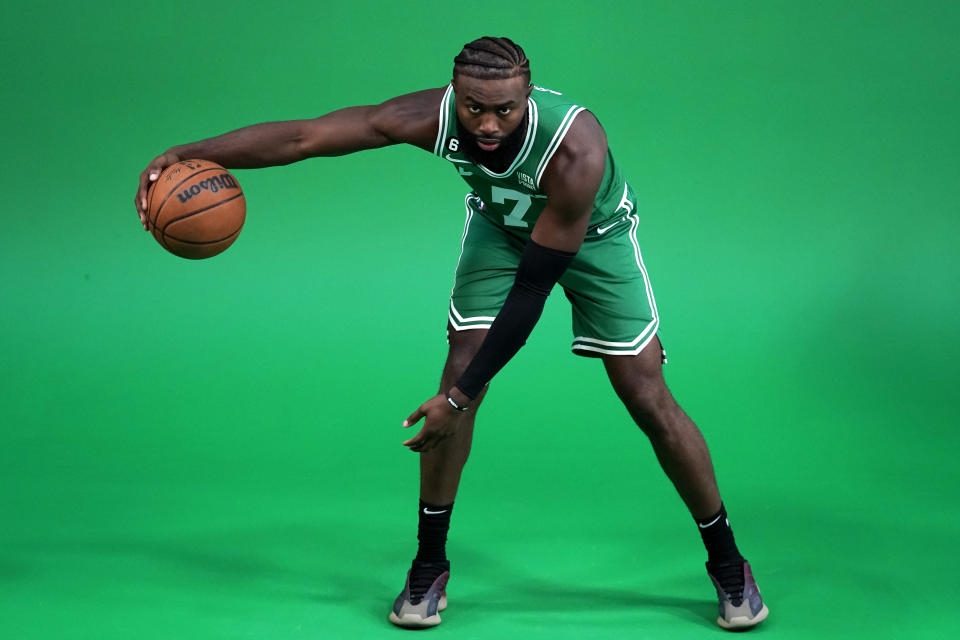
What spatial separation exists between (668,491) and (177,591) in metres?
2.19

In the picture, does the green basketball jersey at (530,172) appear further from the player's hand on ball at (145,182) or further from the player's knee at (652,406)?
the player's hand on ball at (145,182)

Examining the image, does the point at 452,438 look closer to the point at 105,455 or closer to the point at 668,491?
the point at 668,491

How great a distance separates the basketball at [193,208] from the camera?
4051mm

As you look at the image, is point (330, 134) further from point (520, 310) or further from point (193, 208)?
point (520, 310)

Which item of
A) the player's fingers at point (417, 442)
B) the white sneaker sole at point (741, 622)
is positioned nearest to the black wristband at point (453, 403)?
the player's fingers at point (417, 442)

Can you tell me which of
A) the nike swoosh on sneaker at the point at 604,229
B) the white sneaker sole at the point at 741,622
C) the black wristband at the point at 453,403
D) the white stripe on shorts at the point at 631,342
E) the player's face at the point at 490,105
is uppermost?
the player's face at the point at 490,105

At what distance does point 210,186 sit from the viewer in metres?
4.11

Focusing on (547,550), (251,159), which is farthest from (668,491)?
(251,159)

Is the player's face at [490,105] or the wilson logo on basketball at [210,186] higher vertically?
the player's face at [490,105]

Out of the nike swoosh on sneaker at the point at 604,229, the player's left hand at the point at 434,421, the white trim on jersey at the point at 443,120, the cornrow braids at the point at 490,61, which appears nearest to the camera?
the cornrow braids at the point at 490,61

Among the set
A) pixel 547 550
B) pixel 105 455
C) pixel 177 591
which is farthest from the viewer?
pixel 105 455

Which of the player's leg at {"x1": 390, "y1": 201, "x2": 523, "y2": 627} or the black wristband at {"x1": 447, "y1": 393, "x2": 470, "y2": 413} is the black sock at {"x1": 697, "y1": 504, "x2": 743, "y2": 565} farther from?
the black wristband at {"x1": 447, "y1": 393, "x2": 470, "y2": 413}

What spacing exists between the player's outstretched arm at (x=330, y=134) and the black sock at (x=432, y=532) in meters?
1.28

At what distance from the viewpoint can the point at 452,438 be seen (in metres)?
4.53
